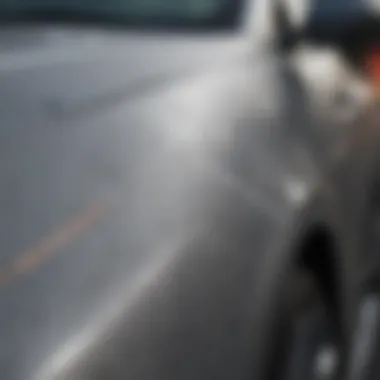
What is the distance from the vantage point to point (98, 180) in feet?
7.75

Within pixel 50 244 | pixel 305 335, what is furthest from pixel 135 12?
pixel 50 244

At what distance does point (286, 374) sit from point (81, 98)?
32.3 inches

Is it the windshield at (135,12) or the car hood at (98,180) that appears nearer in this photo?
the car hood at (98,180)

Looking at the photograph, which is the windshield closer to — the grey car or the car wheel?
the grey car

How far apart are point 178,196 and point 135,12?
4.24ft

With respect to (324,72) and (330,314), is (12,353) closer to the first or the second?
(330,314)

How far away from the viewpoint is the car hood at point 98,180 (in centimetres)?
196

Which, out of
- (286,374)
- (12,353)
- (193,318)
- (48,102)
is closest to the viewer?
(12,353)

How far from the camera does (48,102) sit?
104 inches

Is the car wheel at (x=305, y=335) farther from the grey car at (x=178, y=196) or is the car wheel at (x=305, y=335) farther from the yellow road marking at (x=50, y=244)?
the yellow road marking at (x=50, y=244)

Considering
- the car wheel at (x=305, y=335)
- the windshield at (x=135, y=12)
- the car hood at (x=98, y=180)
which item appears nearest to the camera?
the car hood at (x=98, y=180)

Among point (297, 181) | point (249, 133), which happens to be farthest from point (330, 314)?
point (249, 133)

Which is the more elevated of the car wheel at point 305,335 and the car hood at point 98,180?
the car hood at point 98,180

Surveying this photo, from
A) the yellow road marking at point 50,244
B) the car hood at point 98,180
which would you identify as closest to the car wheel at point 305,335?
the car hood at point 98,180
